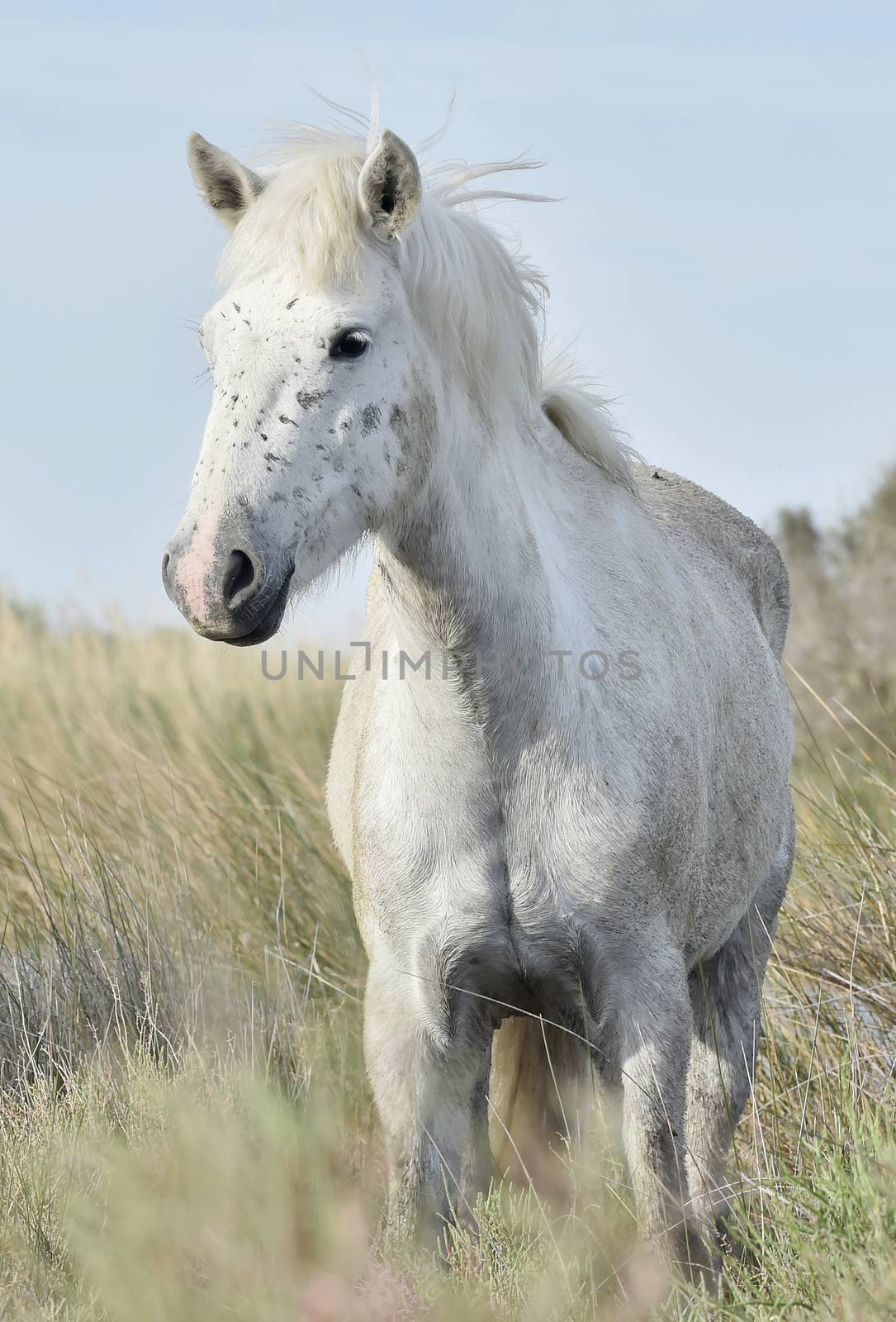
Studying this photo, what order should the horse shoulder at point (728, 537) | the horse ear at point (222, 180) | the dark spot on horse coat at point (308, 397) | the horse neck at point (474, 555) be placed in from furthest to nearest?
the horse shoulder at point (728, 537) < the horse ear at point (222, 180) < the horse neck at point (474, 555) < the dark spot on horse coat at point (308, 397)

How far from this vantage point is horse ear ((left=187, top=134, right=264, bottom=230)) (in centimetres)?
260

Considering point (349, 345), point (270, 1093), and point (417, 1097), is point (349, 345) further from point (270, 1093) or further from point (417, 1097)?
point (270, 1093)

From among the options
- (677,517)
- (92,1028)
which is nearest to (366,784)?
(92,1028)

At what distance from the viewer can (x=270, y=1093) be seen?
125 inches

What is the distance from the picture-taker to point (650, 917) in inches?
104

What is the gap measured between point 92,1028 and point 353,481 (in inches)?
71.9

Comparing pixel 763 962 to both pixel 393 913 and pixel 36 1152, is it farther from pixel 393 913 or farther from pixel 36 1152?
pixel 36 1152

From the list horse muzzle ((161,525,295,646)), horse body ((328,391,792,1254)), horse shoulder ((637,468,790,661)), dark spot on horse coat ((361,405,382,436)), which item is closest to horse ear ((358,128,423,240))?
dark spot on horse coat ((361,405,382,436))

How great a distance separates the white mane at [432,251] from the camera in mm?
2320

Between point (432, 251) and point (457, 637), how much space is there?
2.36 feet

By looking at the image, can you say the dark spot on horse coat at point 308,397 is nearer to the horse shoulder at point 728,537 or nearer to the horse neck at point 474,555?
the horse neck at point 474,555

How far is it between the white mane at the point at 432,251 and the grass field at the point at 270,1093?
5.17ft

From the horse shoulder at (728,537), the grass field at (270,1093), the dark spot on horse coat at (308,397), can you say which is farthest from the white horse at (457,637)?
the horse shoulder at (728,537)

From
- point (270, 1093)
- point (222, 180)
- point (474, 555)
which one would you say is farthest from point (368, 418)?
point (270, 1093)
